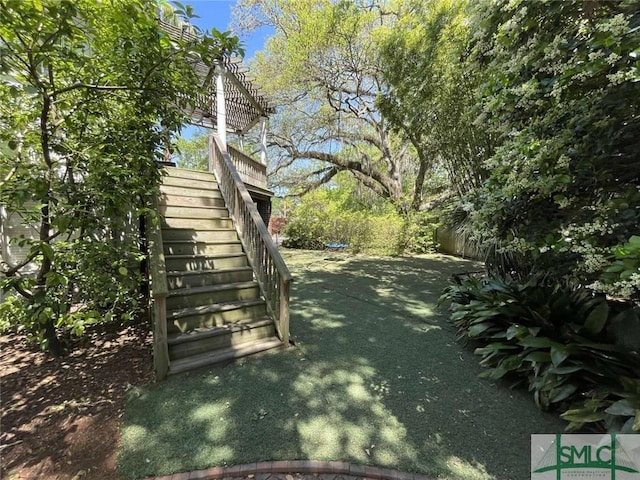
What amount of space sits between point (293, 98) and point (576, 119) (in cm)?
1027

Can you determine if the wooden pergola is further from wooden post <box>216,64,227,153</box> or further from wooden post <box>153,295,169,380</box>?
wooden post <box>153,295,169,380</box>

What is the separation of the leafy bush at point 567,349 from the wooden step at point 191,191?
4398 mm

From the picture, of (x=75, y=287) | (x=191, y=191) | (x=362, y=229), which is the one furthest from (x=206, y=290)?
(x=362, y=229)

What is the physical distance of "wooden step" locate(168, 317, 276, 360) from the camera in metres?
2.67

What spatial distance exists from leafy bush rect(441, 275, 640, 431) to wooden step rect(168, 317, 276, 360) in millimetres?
2235

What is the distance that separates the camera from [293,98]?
10.6m

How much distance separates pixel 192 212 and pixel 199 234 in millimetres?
556

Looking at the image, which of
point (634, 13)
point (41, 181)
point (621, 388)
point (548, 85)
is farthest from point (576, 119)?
point (41, 181)

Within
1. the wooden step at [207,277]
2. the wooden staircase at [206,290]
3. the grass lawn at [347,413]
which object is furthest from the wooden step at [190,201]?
the grass lawn at [347,413]

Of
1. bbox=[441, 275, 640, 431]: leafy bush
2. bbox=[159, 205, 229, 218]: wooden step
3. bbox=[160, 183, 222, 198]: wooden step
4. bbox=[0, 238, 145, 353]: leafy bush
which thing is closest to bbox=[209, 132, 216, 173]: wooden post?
bbox=[160, 183, 222, 198]: wooden step

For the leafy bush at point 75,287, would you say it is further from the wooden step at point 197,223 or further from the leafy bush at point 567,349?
the leafy bush at point 567,349

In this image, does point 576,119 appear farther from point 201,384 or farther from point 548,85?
point 201,384

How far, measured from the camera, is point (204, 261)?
143 inches

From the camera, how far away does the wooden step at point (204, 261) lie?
3.43 metres
